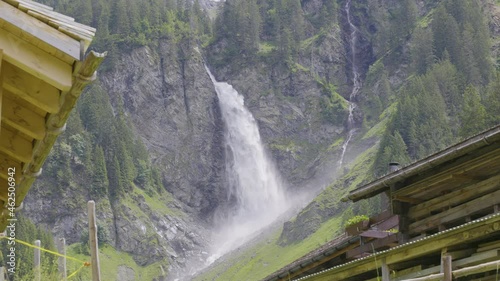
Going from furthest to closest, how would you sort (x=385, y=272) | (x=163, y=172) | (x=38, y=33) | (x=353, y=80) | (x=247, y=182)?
1. (x=353, y=80)
2. (x=163, y=172)
3. (x=247, y=182)
4. (x=385, y=272)
5. (x=38, y=33)

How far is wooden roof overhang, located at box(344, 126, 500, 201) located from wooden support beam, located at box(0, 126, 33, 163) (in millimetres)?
9097

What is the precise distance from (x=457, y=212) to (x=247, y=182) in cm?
10402

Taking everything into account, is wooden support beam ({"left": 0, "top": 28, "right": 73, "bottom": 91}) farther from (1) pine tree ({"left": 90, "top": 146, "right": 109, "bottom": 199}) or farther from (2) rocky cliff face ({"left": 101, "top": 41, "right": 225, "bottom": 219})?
(2) rocky cliff face ({"left": 101, "top": 41, "right": 225, "bottom": 219})

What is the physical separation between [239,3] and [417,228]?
430 feet

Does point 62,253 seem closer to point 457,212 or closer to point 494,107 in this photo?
point 457,212

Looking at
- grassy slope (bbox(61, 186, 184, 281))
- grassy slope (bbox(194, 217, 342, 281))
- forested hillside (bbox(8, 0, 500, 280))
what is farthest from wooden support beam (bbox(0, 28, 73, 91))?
grassy slope (bbox(61, 186, 184, 281))

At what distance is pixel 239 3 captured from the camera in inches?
5743

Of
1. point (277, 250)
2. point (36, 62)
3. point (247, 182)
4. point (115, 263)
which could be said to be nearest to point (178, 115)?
point (247, 182)

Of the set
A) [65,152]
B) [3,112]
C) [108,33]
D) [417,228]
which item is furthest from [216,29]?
[3,112]

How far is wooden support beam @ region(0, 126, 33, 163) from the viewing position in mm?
7445

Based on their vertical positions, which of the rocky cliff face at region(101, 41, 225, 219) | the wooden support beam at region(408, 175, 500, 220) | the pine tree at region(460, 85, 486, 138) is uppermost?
the rocky cliff face at region(101, 41, 225, 219)

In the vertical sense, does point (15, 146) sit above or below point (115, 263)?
below

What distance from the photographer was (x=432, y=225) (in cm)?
1652

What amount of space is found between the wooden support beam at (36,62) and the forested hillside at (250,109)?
2958 inches
